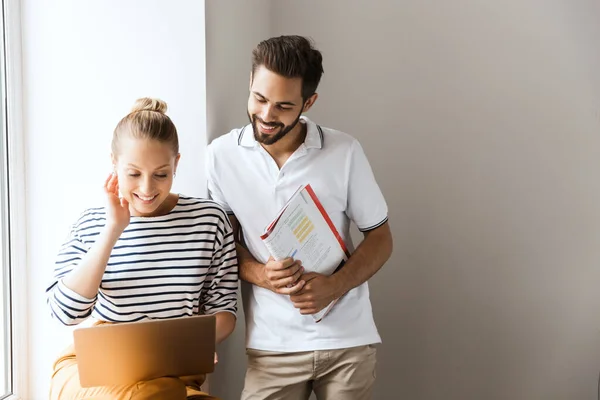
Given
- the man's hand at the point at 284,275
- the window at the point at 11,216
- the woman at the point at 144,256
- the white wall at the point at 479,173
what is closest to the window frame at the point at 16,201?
the window at the point at 11,216

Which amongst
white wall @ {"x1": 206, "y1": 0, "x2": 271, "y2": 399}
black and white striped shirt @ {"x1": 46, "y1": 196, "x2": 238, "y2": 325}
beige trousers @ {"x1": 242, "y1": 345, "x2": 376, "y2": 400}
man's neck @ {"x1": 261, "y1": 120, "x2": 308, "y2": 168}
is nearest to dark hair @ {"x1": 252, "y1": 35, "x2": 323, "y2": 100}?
man's neck @ {"x1": 261, "y1": 120, "x2": 308, "y2": 168}

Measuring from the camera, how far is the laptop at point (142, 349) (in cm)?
153

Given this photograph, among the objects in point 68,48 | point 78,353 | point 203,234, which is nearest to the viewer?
point 78,353

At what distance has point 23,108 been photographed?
6.77 feet

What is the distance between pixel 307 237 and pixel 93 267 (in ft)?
1.65

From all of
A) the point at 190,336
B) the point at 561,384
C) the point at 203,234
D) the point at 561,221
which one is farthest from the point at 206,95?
the point at 561,384

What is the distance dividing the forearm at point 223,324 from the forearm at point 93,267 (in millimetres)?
326

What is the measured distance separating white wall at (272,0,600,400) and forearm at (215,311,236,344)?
884 mm

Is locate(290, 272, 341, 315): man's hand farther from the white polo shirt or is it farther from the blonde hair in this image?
the blonde hair

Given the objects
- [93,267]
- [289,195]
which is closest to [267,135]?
[289,195]

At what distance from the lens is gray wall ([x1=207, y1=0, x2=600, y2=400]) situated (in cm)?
242

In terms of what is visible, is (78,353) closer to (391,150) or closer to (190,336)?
(190,336)

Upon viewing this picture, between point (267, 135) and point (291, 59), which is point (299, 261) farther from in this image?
point (291, 59)

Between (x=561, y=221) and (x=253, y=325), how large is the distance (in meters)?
1.15
